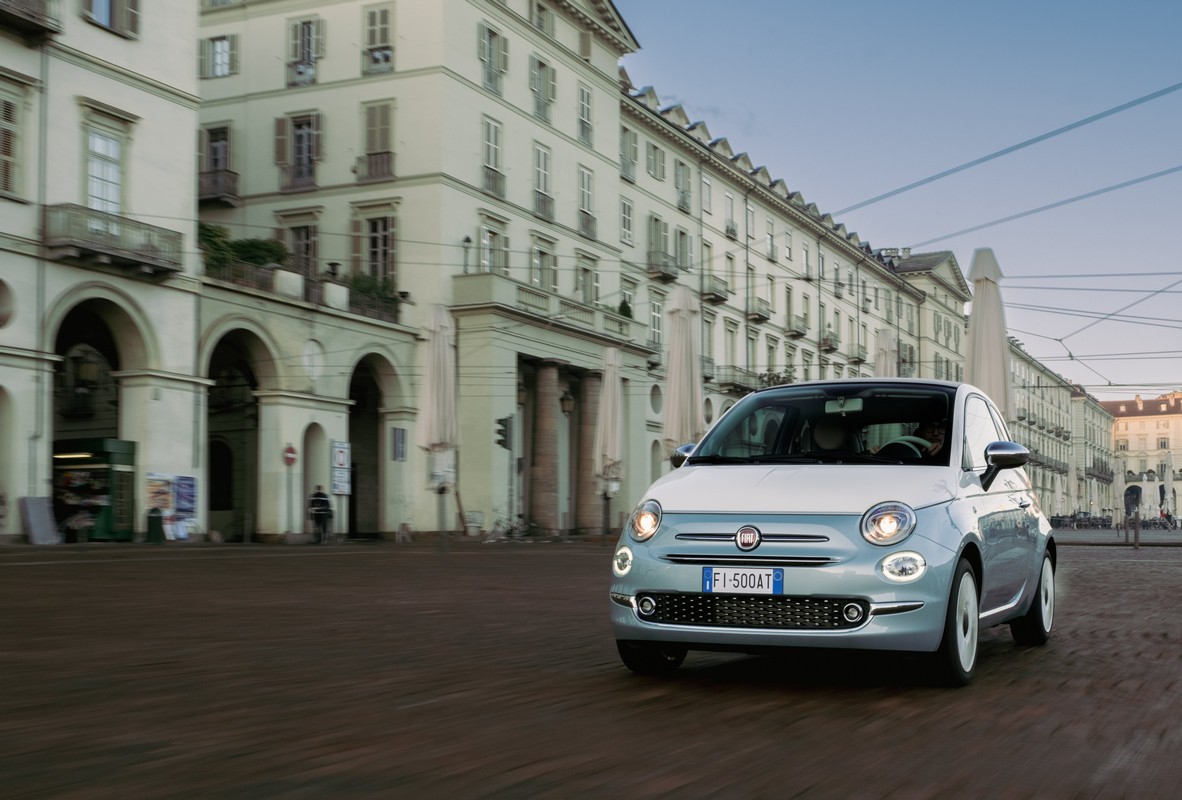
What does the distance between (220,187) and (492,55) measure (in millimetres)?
9867

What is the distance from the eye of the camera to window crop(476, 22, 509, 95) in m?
42.7

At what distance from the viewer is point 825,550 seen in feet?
20.8

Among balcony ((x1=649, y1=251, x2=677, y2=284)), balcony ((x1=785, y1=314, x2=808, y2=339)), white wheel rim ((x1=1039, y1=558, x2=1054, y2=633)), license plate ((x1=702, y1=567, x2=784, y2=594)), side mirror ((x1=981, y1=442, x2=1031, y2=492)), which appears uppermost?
balcony ((x1=649, y1=251, x2=677, y2=284))

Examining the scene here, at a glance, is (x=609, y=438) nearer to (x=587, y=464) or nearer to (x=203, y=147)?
(x=587, y=464)

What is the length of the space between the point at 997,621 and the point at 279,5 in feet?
131

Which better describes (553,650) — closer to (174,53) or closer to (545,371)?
(174,53)

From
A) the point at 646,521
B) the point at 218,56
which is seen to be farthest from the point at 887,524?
the point at 218,56

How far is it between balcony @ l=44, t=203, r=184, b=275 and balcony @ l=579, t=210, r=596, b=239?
20.6 m

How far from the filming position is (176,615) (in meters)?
10.7

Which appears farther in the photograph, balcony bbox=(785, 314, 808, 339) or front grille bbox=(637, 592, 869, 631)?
balcony bbox=(785, 314, 808, 339)

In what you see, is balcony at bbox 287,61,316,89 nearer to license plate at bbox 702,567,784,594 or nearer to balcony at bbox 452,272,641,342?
balcony at bbox 452,272,641,342

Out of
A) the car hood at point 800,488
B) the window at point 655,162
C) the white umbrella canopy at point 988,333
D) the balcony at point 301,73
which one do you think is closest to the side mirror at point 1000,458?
the car hood at point 800,488

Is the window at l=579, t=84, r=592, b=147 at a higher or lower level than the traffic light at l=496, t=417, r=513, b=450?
higher

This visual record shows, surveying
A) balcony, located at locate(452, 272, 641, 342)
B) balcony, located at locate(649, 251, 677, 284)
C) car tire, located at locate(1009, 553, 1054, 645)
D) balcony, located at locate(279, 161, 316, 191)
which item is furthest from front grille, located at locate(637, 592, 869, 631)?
balcony, located at locate(649, 251, 677, 284)
